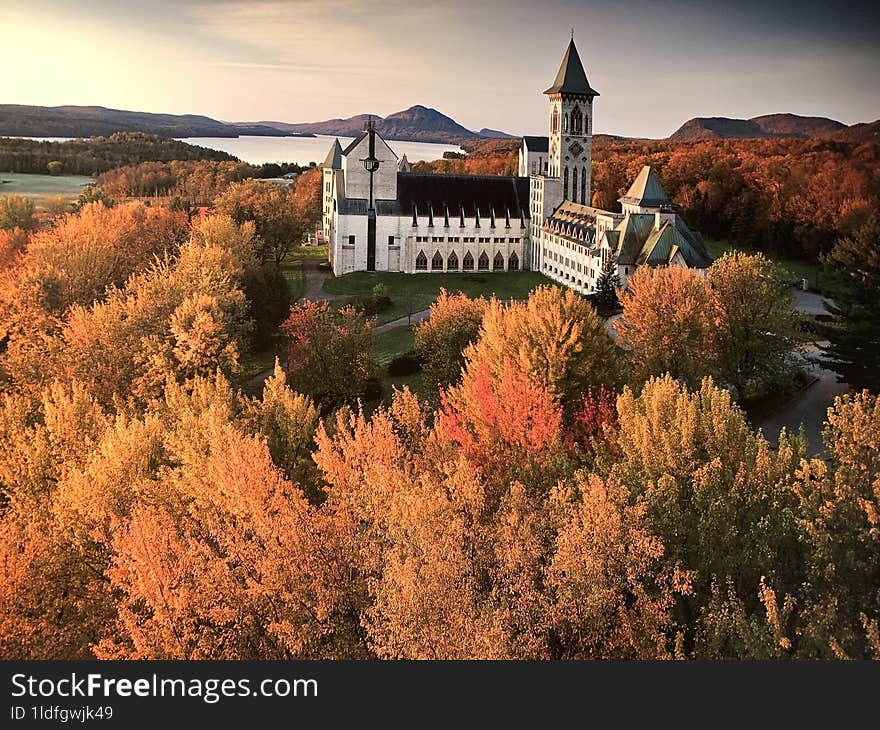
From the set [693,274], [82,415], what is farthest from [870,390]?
[82,415]

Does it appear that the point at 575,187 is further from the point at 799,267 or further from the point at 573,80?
the point at 799,267

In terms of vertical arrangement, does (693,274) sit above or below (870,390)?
above

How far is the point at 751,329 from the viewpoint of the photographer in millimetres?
22734

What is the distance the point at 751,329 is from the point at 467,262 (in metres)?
30.1

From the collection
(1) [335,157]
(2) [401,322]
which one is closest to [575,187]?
(1) [335,157]

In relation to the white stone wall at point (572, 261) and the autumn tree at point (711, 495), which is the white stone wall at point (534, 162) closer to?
the white stone wall at point (572, 261)

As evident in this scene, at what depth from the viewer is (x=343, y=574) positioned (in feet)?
35.3

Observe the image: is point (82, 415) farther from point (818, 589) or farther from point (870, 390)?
point (870, 390)

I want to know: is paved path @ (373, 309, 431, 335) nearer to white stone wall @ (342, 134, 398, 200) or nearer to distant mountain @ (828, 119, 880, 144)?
white stone wall @ (342, 134, 398, 200)

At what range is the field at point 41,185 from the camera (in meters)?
33.9

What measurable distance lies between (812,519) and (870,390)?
9.94 m

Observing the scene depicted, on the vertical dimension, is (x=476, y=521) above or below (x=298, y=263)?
below

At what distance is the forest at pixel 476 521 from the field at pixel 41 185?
16034mm

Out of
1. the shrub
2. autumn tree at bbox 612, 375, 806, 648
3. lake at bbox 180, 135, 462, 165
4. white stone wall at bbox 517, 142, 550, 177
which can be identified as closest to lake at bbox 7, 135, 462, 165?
lake at bbox 180, 135, 462, 165
